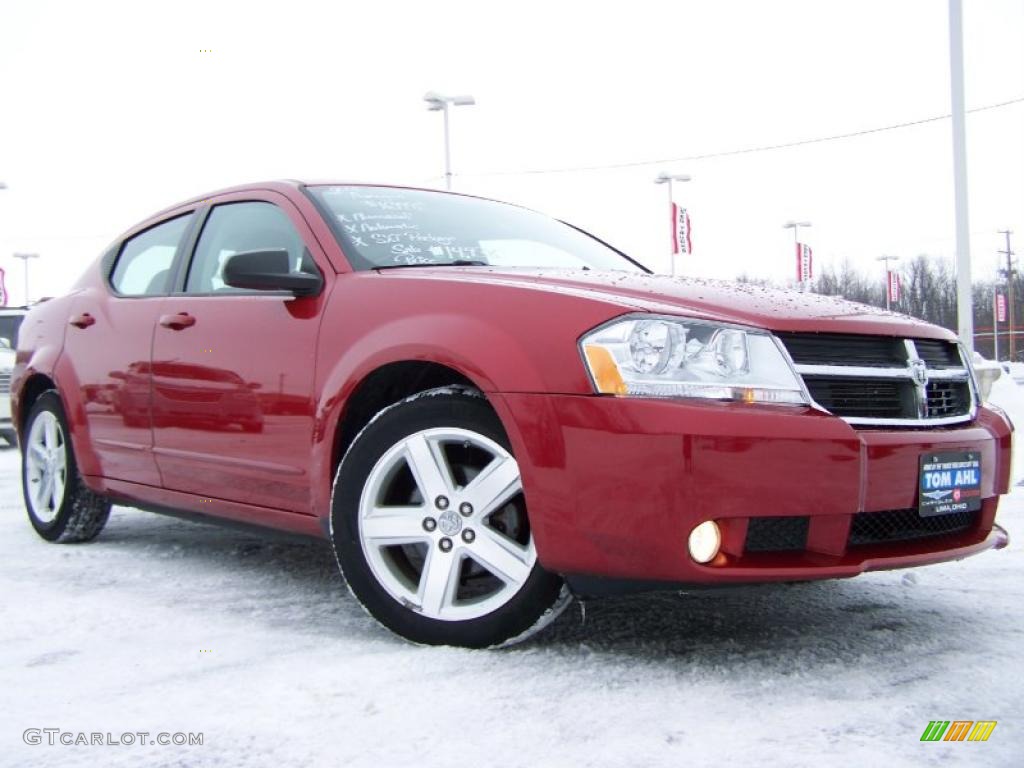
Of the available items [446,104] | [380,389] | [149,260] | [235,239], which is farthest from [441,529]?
[446,104]

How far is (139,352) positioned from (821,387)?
268 centimetres

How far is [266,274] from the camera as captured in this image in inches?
129

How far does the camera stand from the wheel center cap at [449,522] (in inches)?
Answer: 111

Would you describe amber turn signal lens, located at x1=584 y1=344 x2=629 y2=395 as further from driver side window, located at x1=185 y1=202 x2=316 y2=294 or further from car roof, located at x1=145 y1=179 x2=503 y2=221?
car roof, located at x1=145 y1=179 x2=503 y2=221

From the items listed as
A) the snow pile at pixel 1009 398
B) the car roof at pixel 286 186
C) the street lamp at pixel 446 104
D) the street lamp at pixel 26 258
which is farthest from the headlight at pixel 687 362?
the street lamp at pixel 26 258

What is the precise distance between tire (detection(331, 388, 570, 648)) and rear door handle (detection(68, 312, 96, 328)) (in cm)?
209

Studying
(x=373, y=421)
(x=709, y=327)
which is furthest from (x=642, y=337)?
(x=373, y=421)

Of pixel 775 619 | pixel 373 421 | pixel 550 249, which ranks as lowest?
pixel 775 619

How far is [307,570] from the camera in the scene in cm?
408

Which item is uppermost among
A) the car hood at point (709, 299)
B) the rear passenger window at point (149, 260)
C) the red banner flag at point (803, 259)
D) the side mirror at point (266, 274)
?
the red banner flag at point (803, 259)

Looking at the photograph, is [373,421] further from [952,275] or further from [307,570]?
[952,275]

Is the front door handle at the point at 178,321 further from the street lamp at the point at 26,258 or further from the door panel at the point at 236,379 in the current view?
the street lamp at the point at 26,258

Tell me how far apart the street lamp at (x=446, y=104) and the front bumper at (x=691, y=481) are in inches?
734

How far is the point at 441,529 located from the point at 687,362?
80 cm
